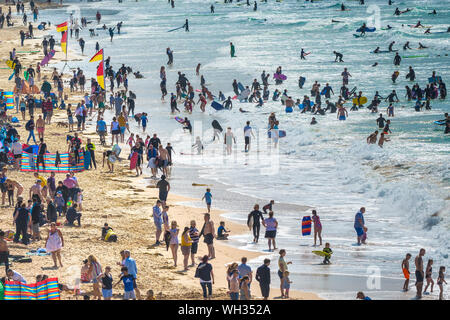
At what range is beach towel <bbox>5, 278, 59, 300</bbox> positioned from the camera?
13.2m

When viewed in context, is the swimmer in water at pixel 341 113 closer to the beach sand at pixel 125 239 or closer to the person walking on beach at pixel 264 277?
the beach sand at pixel 125 239

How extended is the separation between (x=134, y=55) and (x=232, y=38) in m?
12.4

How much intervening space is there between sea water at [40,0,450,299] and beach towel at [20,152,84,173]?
3259mm

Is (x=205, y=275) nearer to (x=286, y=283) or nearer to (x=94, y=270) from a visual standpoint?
(x=286, y=283)

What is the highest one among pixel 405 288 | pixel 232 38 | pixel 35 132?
pixel 232 38

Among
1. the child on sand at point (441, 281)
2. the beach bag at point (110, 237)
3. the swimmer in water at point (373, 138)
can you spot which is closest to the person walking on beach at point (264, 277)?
the child on sand at point (441, 281)

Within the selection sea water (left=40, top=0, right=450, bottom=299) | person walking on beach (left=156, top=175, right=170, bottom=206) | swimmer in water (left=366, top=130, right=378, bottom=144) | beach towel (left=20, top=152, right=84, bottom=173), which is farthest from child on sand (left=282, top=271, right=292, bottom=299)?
swimmer in water (left=366, top=130, right=378, bottom=144)

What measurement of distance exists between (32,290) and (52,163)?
1198cm

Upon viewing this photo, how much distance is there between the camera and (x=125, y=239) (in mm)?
18500

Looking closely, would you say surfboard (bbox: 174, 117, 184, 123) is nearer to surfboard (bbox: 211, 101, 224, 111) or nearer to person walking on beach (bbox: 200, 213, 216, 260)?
surfboard (bbox: 211, 101, 224, 111)

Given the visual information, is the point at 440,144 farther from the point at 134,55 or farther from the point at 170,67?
the point at 134,55
